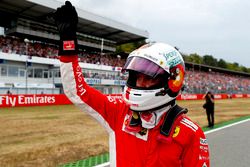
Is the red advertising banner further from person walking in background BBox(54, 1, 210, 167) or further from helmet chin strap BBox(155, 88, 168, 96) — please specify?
helmet chin strap BBox(155, 88, 168, 96)

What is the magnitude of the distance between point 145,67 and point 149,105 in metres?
0.27

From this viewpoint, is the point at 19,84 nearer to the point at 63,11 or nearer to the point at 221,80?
the point at 63,11

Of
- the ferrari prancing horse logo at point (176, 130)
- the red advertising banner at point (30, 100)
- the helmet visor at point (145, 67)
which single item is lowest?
the red advertising banner at point (30, 100)

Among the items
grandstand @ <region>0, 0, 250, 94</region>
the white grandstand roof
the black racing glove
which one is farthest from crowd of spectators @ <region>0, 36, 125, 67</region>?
the black racing glove

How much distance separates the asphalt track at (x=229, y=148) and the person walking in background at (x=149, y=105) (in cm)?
471

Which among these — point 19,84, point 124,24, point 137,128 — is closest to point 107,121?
point 137,128

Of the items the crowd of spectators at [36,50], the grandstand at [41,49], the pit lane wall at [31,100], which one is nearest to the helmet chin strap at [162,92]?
the pit lane wall at [31,100]

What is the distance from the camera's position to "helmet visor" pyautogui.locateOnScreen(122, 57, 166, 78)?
86.8 inches

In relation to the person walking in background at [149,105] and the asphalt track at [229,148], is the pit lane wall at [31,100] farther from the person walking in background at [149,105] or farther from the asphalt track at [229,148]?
the person walking in background at [149,105]

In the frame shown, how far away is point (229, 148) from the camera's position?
832 cm

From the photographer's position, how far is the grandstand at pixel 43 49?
37.3 meters

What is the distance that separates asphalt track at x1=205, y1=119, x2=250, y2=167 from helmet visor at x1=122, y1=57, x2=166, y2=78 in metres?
4.89

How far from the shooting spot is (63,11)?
7.25 feet

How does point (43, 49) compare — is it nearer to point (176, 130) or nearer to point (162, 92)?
point (162, 92)
